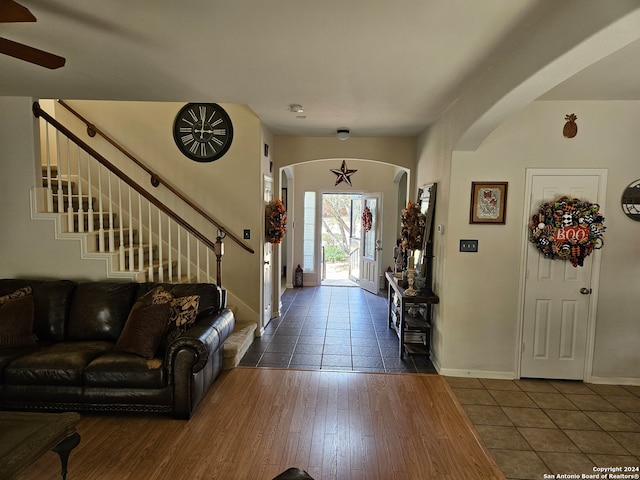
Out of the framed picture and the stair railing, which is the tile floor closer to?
the stair railing

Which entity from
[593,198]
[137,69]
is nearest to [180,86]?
[137,69]

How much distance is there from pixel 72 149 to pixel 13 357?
120 inches

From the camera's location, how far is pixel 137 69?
291 cm

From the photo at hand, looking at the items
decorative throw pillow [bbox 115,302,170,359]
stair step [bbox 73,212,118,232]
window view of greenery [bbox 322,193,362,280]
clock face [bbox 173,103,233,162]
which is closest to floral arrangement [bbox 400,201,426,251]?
clock face [bbox 173,103,233,162]

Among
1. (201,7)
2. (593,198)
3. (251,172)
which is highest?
(201,7)

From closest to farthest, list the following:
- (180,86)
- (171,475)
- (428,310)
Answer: (171,475), (180,86), (428,310)

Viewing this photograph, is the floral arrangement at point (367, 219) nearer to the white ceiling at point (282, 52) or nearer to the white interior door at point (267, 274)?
the white interior door at point (267, 274)

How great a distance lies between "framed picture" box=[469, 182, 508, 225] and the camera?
363 centimetres

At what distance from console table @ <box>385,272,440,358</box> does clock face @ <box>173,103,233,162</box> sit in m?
2.77

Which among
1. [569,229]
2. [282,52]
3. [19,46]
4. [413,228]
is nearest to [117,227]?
[19,46]

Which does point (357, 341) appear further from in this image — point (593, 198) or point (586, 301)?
point (593, 198)

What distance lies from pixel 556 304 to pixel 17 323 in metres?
4.78

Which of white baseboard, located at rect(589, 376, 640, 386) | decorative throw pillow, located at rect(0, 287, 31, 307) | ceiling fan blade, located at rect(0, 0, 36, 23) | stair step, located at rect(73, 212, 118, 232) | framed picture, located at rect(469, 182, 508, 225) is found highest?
ceiling fan blade, located at rect(0, 0, 36, 23)

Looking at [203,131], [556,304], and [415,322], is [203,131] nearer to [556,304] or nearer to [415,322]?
[415,322]
